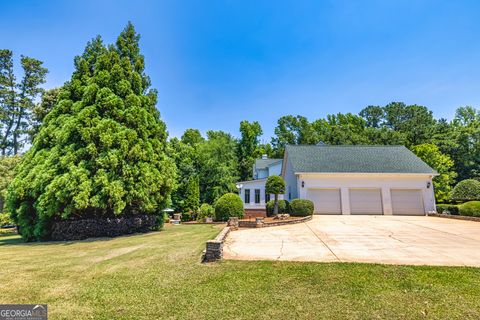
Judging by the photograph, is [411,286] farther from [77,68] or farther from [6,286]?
[77,68]

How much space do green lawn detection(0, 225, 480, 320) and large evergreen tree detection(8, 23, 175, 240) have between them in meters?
5.39

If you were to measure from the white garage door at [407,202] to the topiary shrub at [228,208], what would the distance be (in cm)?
1136

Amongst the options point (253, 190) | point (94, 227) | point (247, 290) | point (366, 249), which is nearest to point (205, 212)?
point (253, 190)

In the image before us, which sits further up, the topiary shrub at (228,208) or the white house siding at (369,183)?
the white house siding at (369,183)

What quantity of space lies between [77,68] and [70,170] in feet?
21.3

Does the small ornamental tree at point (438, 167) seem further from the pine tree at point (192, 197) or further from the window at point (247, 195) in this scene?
the pine tree at point (192, 197)

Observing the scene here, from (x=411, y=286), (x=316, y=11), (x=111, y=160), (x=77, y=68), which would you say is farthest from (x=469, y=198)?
(x=77, y=68)

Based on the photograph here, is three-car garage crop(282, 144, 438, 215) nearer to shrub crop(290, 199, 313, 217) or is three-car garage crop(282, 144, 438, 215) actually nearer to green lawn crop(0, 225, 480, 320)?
shrub crop(290, 199, 313, 217)

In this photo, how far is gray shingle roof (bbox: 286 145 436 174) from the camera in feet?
58.4

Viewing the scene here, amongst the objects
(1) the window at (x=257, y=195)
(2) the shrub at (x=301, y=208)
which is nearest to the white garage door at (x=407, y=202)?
(2) the shrub at (x=301, y=208)

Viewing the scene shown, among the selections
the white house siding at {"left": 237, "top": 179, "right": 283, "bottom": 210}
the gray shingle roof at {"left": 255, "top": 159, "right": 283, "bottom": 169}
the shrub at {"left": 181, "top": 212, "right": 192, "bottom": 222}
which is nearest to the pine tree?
the shrub at {"left": 181, "top": 212, "right": 192, "bottom": 222}

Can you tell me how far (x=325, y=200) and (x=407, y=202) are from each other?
593 cm

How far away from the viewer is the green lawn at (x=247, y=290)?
3.22m

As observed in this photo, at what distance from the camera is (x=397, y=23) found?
1060cm
